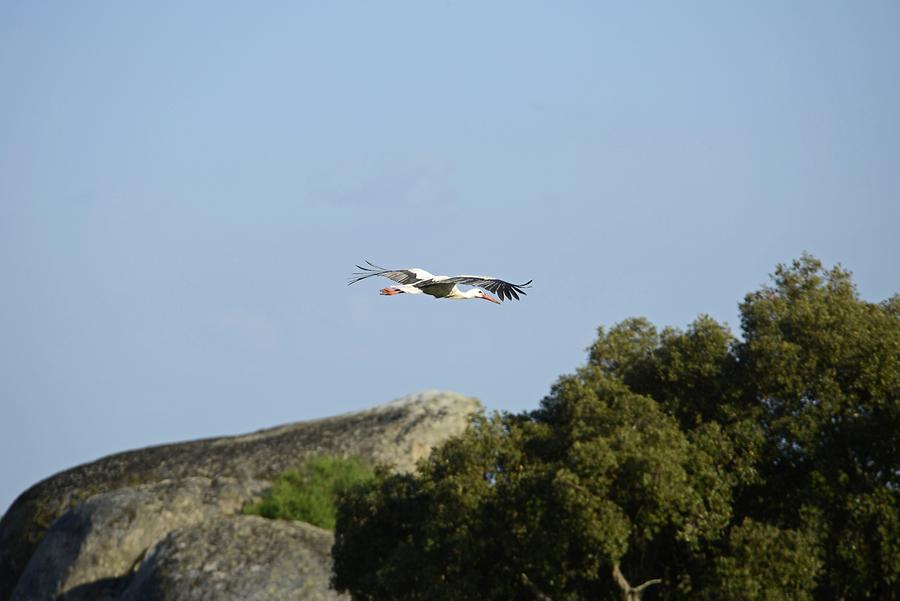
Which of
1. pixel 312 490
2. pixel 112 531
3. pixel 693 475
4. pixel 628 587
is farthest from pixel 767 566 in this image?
pixel 112 531

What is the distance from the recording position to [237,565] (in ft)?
125

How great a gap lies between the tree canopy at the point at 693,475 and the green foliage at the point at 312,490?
42.6 feet

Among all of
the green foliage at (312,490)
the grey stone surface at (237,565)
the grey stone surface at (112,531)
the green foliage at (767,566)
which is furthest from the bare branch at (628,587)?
the grey stone surface at (112,531)

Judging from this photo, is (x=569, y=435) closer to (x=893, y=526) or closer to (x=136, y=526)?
(x=893, y=526)

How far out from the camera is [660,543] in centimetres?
2853

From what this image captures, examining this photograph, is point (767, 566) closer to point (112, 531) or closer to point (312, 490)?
point (312, 490)

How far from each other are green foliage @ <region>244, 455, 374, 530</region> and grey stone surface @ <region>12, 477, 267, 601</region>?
115 cm

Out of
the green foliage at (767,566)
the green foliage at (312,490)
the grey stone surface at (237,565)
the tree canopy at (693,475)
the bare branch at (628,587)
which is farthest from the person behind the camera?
the green foliage at (312,490)

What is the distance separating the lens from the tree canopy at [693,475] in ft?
85.7

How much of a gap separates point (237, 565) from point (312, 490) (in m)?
7.45

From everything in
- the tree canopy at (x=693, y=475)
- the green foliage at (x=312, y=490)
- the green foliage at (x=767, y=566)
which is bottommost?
the green foliage at (x=767, y=566)

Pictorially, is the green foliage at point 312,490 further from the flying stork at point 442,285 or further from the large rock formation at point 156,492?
the flying stork at point 442,285

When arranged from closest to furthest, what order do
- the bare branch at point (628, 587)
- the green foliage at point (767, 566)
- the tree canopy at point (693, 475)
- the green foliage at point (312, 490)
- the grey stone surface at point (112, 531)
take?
1. the green foliage at point (767, 566)
2. the tree canopy at point (693, 475)
3. the bare branch at point (628, 587)
4. the grey stone surface at point (112, 531)
5. the green foliage at point (312, 490)

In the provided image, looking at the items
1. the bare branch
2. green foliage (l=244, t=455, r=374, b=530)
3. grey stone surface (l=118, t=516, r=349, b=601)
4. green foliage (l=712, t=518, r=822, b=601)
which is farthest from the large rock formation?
green foliage (l=712, t=518, r=822, b=601)
